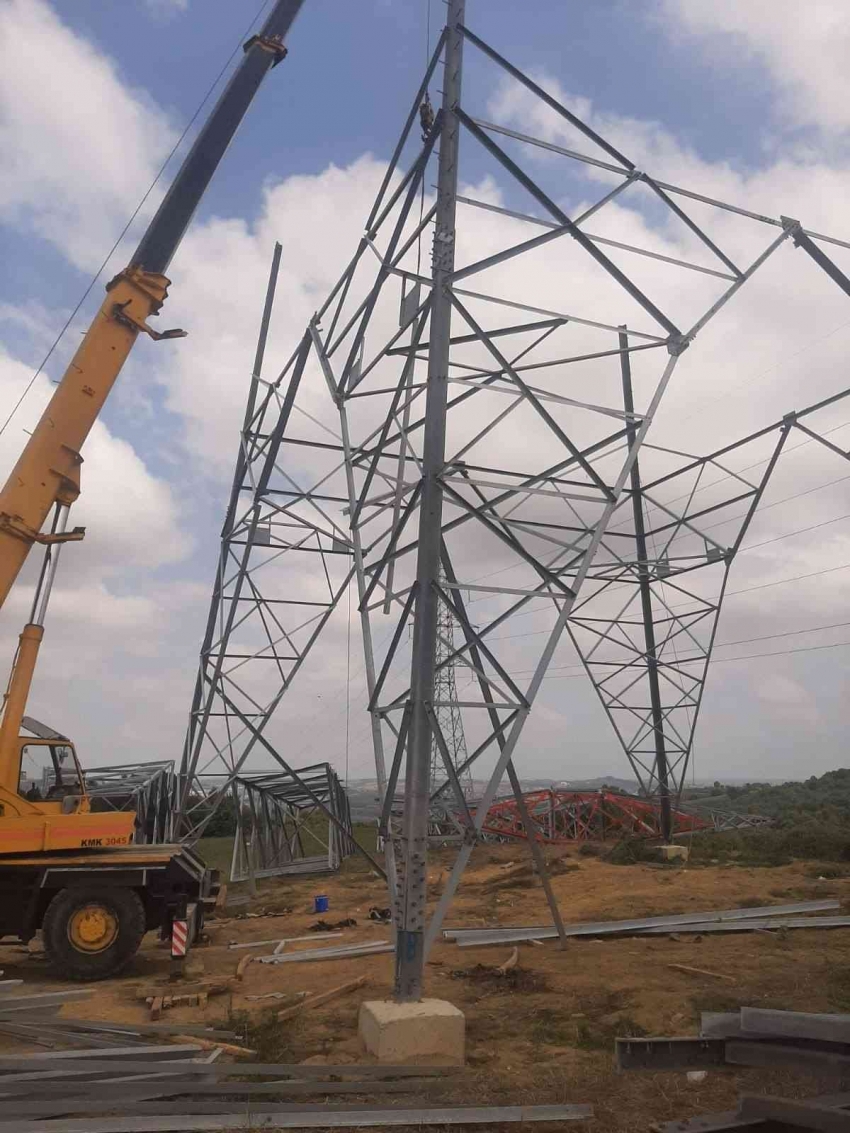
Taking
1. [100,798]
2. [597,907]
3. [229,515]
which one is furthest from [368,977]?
[100,798]

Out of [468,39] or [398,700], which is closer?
[398,700]

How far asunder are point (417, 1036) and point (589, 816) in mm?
30036

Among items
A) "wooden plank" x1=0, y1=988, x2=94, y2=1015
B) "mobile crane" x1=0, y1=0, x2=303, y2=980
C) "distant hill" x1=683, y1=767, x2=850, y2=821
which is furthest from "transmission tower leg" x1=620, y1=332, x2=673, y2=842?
"distant hill" x1=683, y1=767, x2=850, y2=821

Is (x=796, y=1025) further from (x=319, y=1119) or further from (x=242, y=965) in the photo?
(x=242, y=965)

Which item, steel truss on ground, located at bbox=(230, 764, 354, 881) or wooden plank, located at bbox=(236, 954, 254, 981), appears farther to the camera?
steel truss on ground, located at bbox=(230, 764, 354, 881)

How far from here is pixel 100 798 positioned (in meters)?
23.5

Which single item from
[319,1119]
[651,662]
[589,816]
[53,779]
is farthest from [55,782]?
[589,816]

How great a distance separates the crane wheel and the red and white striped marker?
0.45 meters

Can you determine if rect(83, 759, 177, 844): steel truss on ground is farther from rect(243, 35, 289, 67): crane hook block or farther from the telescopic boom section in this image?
rect(243, 35, 289, 67): crane hook block

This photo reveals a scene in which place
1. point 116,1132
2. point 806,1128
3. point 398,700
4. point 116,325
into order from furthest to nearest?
point 116,325, point 398,700, point 116,1132, point 806,1128

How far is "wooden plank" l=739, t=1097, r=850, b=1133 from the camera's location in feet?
14.8

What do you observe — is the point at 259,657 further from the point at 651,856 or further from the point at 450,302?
the point at 651,856

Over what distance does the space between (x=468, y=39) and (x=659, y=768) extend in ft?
62.6

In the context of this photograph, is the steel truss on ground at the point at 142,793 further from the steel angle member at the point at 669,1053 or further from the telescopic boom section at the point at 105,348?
the steel angle member at the point at 669,1053
